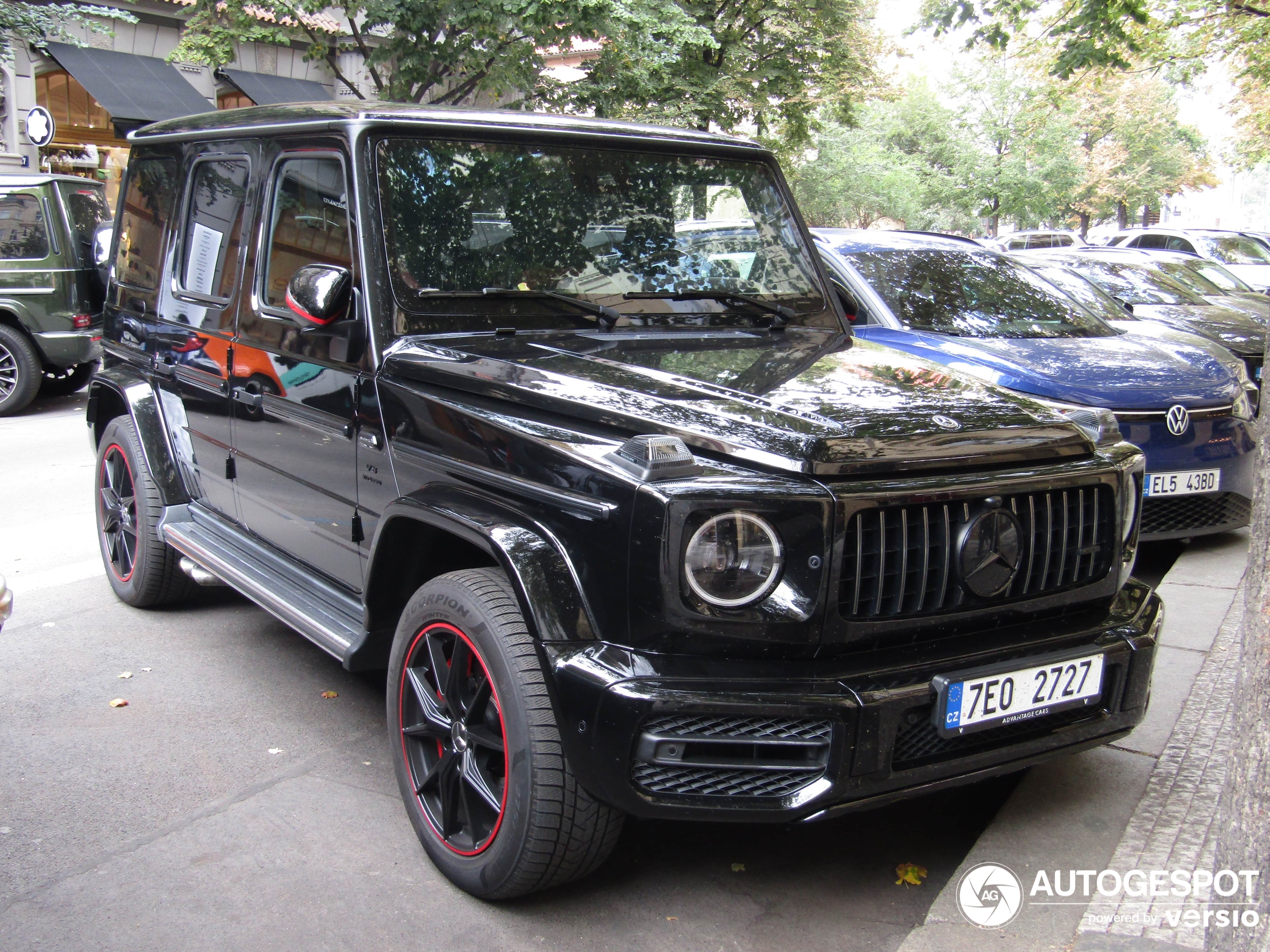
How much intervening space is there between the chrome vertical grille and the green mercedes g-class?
10.2 m

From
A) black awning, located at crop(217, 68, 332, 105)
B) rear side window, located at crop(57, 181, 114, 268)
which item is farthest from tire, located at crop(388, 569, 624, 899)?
black awning, located at crop(217, 68, 332, 105)

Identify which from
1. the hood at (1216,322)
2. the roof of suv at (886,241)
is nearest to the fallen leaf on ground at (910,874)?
the roof of suv at (886,241)

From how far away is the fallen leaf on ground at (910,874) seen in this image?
3.10 m

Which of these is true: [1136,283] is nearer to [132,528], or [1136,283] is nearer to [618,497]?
[132,528]

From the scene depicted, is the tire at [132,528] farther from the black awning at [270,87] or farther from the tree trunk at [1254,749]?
the black awning at [270,87]

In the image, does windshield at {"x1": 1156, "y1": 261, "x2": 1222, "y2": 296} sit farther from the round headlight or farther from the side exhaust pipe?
the round headlight

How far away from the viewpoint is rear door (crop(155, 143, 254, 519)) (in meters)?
4.23

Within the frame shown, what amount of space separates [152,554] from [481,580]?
9.21 feet

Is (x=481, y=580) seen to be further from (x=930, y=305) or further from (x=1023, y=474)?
(x=930, y=305)

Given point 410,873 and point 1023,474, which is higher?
point 1023,474

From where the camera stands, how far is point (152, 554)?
198 inches

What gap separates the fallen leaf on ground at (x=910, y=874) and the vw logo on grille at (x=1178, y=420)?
140 inches

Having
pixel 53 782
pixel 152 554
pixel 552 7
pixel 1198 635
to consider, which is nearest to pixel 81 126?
pixel 552 7

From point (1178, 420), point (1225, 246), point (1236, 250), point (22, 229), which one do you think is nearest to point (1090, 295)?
point (1178, 420)
